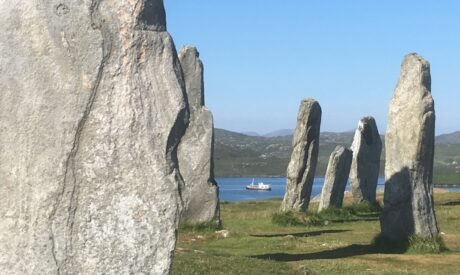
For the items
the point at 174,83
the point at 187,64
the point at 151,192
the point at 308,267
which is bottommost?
the point at 308,267

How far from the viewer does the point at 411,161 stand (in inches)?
793

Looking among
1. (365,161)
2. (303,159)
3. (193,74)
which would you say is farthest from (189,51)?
(365,161)

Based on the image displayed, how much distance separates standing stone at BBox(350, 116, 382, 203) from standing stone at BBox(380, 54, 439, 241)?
15695 millimetres

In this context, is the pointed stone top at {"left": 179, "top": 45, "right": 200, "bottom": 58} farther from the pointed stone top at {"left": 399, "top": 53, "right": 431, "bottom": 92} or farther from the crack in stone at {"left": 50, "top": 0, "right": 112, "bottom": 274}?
the crack in stone at {"left": 50, "top": 0, "right": 112, "bottom": 274}

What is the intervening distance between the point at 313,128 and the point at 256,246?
11.4 meters

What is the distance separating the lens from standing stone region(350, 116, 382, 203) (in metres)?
36.4

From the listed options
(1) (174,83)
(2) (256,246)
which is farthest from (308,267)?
(1) (174,83)

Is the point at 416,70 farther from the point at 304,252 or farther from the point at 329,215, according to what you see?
the point at 329,215

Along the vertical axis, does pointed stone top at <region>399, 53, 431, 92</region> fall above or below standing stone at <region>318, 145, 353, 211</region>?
above

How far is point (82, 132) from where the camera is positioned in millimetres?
8555

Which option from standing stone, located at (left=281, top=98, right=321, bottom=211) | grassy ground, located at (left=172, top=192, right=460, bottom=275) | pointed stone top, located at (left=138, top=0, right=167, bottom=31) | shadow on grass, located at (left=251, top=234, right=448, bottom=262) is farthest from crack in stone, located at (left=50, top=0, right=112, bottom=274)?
standing stone, located at (left=281, top=98, right=321, bottom=211)

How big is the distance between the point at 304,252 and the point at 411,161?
3.44 metres

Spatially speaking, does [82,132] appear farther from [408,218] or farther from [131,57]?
[408,218]

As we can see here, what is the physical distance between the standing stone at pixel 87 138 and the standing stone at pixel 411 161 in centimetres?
1233
